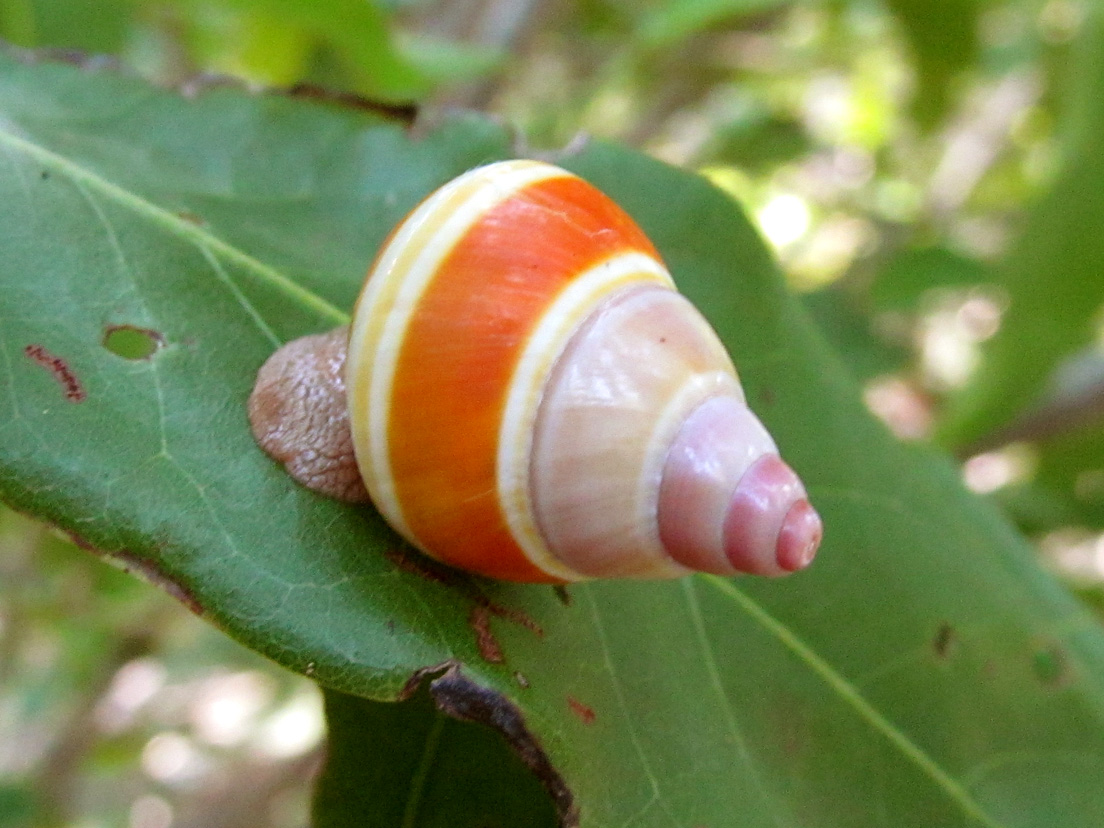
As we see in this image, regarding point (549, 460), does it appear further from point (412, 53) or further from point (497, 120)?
point (412, 53)

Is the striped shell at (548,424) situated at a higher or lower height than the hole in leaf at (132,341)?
higher

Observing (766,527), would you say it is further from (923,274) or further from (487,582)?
(923,274)

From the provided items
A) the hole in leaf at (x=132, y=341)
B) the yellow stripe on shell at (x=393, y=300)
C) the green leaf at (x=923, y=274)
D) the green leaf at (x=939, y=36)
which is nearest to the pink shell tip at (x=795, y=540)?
the yellow stripe on shell at (x=393, y=300)

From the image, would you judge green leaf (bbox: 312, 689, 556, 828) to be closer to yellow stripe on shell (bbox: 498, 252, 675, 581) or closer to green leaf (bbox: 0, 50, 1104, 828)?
green leaf (bbox: 0, 50, 1104, 828)

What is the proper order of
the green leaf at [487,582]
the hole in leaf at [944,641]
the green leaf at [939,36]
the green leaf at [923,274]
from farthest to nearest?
1. the green leaf at [939,36]
2. the green leaf at [923,274]
3. the hole in leaf at [944,641]
4. the green leaf at [487,582]

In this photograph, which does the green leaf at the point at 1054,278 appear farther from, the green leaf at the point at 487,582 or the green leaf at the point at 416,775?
the green leaf at the point at 416,775

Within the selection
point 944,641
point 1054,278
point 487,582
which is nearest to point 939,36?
point 1054,278
